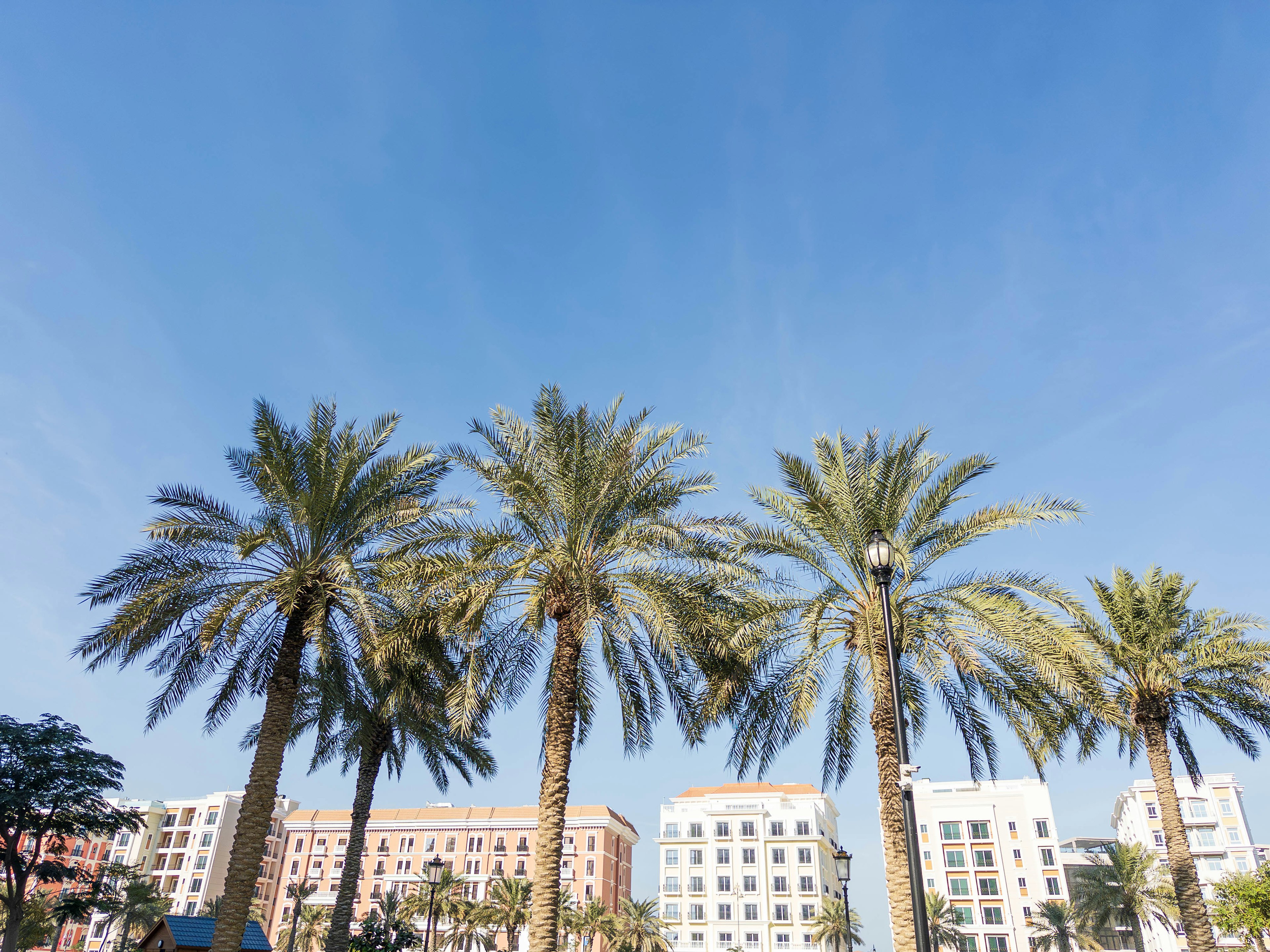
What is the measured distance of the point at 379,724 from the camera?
25719 millimetres

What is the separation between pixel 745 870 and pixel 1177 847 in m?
66.4

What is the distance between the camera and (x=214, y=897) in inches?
3708

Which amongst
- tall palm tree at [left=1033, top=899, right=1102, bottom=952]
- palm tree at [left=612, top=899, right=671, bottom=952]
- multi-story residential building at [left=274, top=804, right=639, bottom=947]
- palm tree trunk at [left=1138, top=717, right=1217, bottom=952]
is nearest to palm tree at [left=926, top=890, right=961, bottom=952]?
tall palm tree at [left=1033, top=899, right=1102, bottom=952]

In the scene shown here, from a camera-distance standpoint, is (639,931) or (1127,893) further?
(639,931)

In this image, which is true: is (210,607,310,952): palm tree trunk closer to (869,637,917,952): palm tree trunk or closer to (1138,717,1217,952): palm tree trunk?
(869,637,917,952): palm tree trunk

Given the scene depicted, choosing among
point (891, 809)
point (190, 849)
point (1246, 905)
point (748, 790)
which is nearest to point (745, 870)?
point (748, 790)

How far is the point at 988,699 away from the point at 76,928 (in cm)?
11760

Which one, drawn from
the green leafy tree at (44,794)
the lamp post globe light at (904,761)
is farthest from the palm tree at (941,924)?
the lamp post globe light at (904,761)

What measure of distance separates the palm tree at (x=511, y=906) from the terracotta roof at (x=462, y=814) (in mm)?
21628

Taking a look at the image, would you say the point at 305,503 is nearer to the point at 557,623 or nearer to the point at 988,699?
the point at 557,623

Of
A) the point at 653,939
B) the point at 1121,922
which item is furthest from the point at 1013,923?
the point at 653,939

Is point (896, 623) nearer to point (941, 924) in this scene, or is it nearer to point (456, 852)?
point (941, 924)

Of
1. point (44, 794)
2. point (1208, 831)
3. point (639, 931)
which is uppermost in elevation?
point (1208, 831)

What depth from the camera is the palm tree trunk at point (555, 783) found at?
630 inches
